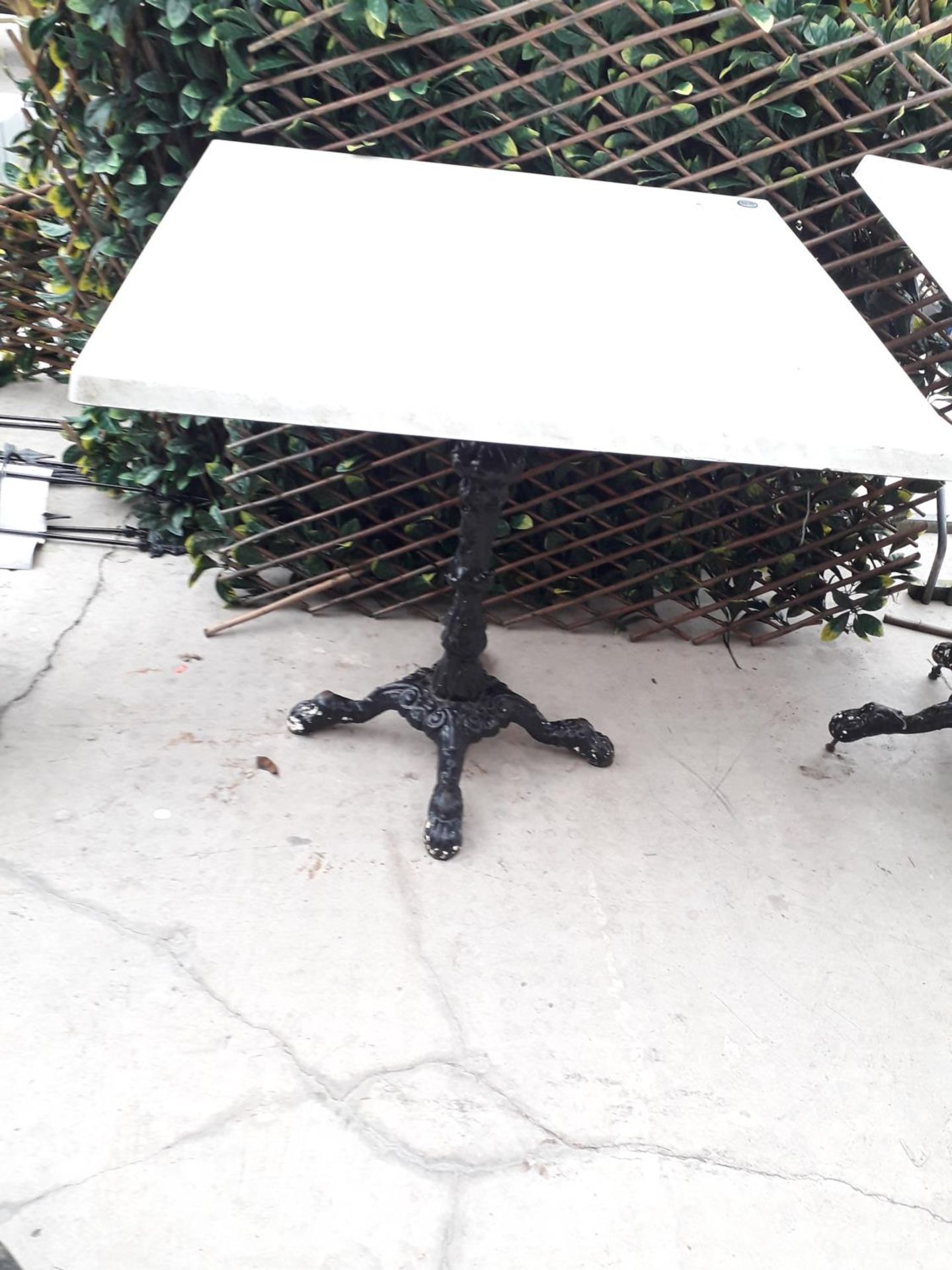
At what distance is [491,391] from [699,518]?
4.74ft

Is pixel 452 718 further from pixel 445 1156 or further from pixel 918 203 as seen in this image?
pixel 918 203

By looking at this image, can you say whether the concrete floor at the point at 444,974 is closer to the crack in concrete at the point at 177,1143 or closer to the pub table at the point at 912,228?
the crack in concrete at the point at 177,1143

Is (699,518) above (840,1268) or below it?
above

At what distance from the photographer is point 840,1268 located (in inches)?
52.2

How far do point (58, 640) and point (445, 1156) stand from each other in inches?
56.8

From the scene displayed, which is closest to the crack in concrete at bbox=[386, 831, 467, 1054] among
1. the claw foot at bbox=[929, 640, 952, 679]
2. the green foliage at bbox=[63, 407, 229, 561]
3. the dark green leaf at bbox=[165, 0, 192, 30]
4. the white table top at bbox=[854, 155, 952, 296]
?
the green foliage at bbox=[63, 407, 229, 561]

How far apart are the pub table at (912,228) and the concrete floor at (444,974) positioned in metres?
0.11

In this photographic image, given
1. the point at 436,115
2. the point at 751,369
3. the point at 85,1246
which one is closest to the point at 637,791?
the point at 751,369

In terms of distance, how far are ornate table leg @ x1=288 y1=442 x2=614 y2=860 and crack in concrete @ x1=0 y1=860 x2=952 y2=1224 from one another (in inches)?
17.8

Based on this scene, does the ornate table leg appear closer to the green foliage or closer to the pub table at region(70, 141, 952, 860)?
the pub table at region(70, 141, 952, 860)

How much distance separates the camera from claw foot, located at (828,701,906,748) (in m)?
2.19

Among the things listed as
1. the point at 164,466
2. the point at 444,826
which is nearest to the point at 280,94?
the point at 164,466

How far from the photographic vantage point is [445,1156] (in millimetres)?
1375

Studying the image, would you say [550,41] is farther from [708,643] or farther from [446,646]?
[708,643]
